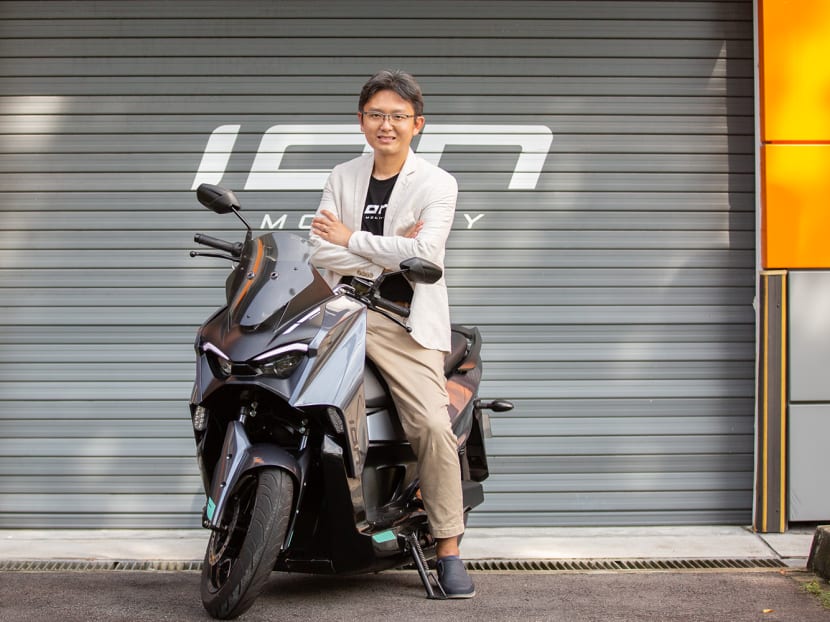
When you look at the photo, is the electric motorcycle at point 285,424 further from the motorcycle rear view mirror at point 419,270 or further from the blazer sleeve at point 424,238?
the blazer sleeve at point 424,238

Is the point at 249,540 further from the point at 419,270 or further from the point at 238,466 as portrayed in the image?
the point at 419,270

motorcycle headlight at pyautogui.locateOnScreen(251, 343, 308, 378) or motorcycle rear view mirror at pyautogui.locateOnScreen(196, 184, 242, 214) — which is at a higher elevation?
motorcycle rear view mirror at pyautogui.locateOnScreen(196, 184, 242, 214)

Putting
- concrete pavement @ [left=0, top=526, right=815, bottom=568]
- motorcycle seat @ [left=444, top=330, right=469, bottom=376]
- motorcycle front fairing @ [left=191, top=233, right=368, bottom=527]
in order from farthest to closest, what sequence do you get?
concrete pavement @ [left=0, top=526, right=815, bottom=568], motorcycle seat @ [left=444, top=330, right=469, bottom=376], motorcycle front fairing @ [left=191, top=233, right=368, bottom=527]

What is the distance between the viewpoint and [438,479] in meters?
4.16

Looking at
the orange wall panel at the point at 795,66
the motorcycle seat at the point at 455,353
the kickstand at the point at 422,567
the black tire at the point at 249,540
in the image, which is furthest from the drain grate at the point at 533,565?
the orange wall panel at the point at 795,66

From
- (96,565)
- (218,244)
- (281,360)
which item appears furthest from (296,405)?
(96,565)

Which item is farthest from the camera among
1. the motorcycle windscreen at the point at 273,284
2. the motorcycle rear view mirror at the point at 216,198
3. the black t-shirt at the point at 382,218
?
the black t-shirt at the point at 382,218

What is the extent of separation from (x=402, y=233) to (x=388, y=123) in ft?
1.46

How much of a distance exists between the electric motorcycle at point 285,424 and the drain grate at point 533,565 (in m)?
1.10

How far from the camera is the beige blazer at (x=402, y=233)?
412 centimetres

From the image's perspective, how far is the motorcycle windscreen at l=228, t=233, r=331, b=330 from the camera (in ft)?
12.1

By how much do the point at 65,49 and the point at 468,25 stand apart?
7.22ft

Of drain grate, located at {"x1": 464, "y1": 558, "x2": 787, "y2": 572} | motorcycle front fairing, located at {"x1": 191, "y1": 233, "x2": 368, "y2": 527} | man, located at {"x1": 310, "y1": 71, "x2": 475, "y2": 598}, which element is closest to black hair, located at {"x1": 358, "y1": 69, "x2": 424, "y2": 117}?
man, located at {"x1": 310, "y1": 71, "x2": 475, "y2": 598}

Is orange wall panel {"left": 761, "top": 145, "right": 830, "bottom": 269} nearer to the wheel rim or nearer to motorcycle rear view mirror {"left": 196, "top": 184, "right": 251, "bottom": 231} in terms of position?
motorcycle rear view mirror {"left": 196, "top": 184, "right": 251, "bottom": 231}
